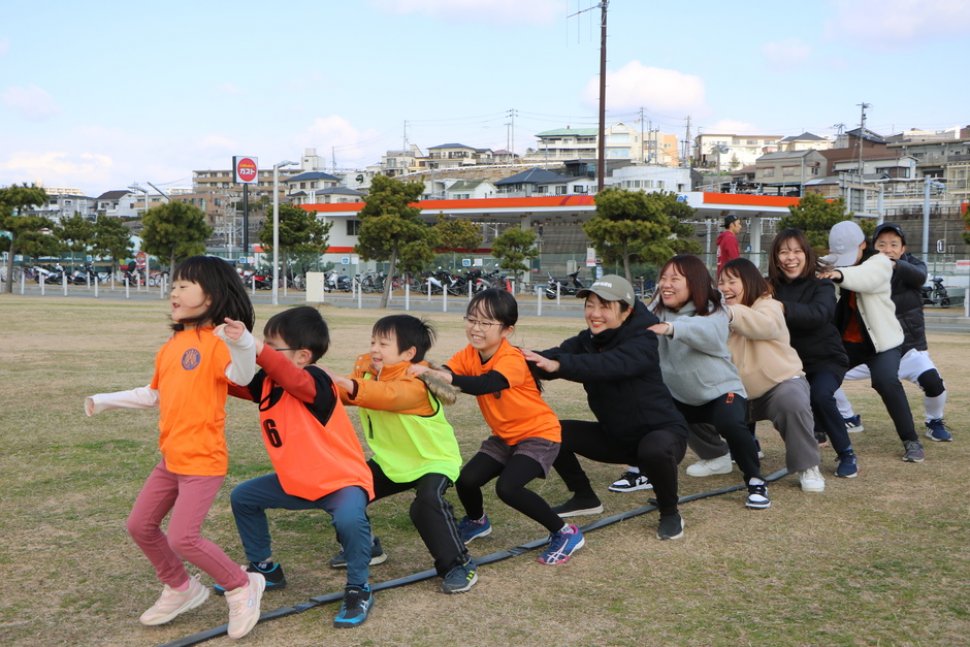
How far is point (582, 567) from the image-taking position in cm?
440

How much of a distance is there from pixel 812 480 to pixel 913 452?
1.33m

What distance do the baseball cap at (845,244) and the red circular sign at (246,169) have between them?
45063 millimetres

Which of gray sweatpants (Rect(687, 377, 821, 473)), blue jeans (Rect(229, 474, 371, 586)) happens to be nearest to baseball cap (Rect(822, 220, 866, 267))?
gray sweatpants (Rect(687, 377, 821, 473))

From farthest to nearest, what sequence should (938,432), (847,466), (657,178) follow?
(657,178) < (938,432) < (847,466)

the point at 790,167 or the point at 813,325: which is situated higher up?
the point at 790,167

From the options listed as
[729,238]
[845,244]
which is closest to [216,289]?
[845,244]

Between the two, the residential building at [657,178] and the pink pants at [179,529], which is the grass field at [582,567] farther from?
the residential building at [657,178]

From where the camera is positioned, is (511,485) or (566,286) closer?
(511,485)

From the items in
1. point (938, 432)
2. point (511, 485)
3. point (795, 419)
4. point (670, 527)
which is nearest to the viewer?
point (511, 485)

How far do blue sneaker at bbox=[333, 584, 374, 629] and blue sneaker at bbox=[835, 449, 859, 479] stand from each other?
3.87 meters

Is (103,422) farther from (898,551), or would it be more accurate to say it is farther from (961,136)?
(961,136)

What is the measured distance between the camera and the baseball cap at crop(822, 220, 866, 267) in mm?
6777

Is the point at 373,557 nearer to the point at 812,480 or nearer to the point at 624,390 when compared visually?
the point at 624,390

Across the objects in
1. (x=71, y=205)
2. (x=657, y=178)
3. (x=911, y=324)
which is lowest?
(x=911, y=324)
